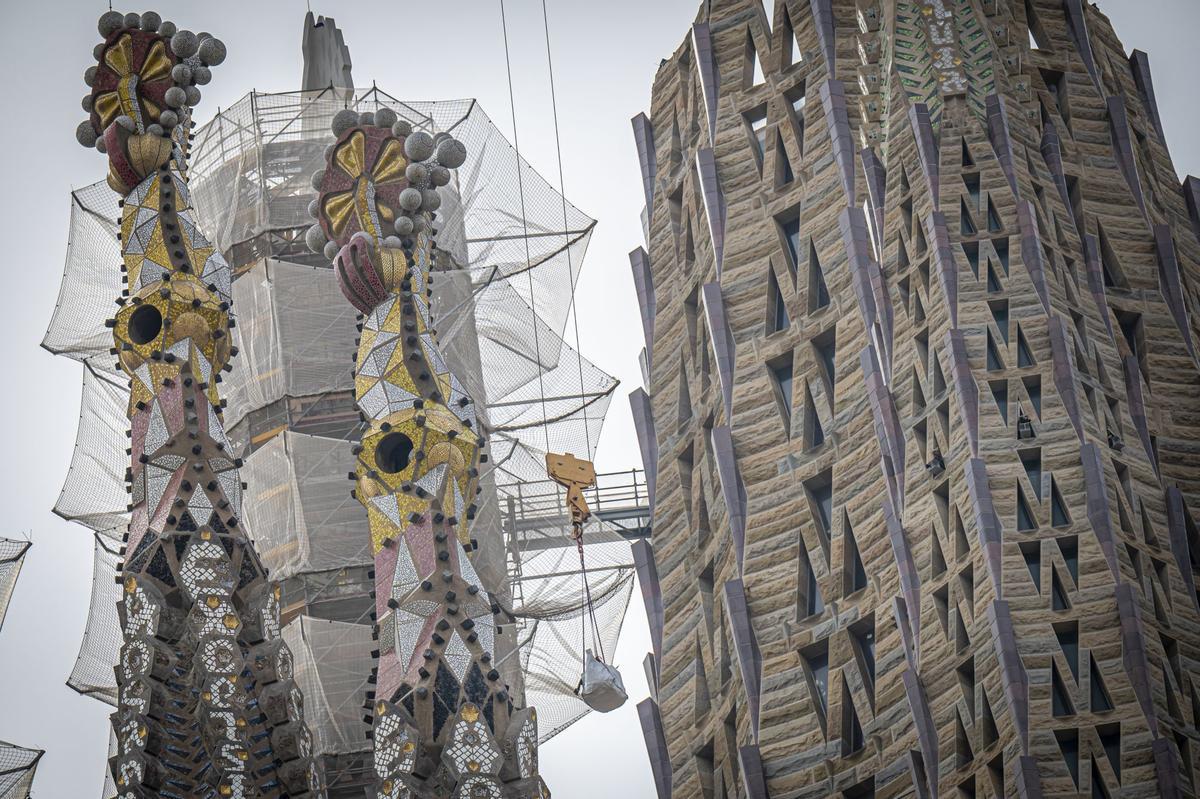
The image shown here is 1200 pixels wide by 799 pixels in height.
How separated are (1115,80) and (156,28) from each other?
1307cm

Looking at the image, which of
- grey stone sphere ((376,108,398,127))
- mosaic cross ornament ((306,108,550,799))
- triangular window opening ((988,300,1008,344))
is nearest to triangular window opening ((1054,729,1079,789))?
triangular window opening ((988,300,1008,344))

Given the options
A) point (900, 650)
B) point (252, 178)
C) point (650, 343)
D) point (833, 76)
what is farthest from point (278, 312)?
point (900, 650)

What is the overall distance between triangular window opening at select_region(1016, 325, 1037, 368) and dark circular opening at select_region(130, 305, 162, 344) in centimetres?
987

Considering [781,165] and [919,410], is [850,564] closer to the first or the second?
[919,410]

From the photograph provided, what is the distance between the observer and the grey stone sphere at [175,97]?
2866cm

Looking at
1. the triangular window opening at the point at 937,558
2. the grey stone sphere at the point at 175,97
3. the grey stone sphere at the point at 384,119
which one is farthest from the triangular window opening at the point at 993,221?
the grey stone sphere at the point at 175,97

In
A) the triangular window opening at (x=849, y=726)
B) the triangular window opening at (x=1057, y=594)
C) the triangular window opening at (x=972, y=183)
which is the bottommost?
the triangular window opening at (x=849, y=726)

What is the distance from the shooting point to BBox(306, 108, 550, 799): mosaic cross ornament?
79.2ft

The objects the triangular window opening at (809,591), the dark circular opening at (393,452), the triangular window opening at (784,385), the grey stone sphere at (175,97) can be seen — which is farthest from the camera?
the triangular window opening at (784,385)

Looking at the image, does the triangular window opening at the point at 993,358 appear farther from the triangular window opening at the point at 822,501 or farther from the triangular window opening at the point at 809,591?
the triangular window opening at the point at 809,591

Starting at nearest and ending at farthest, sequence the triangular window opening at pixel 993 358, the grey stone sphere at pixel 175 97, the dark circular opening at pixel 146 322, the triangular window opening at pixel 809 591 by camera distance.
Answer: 1. the dark circular opening at pixel 146 322
2. the triangular window opening at pixel 993 358
3. the grey stone sphere at pixel 175 97
4. the triangular window opening at pixel 809 591

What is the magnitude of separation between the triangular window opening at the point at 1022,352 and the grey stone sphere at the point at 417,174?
23.5 ft

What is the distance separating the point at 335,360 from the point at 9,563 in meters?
7.04

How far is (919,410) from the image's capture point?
28.9 meters
